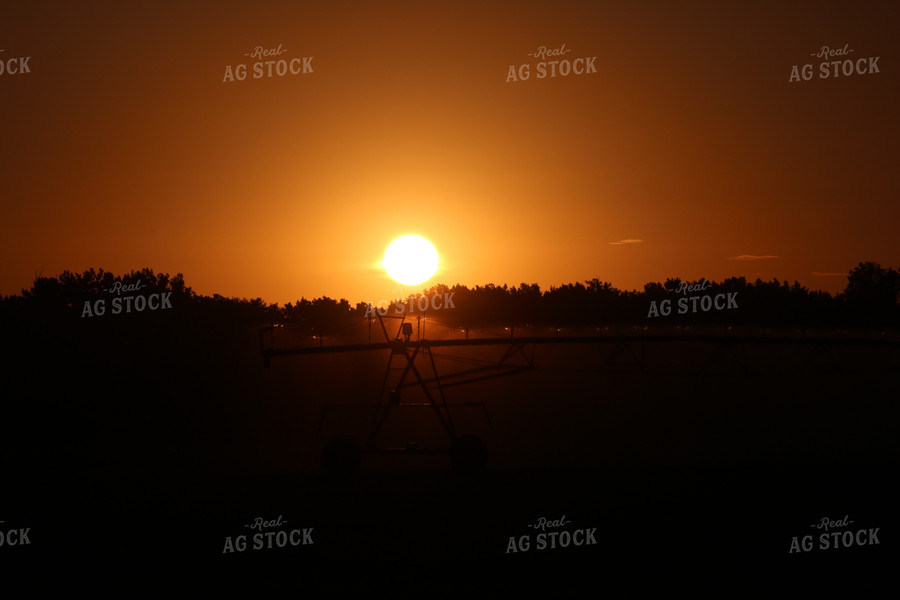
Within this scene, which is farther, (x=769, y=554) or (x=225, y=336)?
(x=225, y=336)

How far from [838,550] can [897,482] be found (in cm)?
1077

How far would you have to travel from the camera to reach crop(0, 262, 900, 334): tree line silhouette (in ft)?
354

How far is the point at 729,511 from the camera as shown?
81.9 ft

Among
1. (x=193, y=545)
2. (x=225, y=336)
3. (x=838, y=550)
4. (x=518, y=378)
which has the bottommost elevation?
(x=838, y=550)

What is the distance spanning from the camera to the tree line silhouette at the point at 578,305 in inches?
4247

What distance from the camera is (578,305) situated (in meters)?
143

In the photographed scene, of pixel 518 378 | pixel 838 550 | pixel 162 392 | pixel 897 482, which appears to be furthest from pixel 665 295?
pixel 838 550

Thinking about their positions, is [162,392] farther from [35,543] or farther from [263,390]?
[35,543]

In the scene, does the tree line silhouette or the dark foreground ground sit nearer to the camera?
the dark foreground ground

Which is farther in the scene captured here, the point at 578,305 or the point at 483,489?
the point at 578,305

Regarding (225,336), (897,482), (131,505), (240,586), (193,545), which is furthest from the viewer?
(225,336)

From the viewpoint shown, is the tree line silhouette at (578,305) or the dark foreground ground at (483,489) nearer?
the dark foreground ground at (483,489)

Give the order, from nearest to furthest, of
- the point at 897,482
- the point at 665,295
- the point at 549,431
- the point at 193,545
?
1. the point at 193,545
2. the point at 897,482
3. the point at 549,431
4. the point at 665,295

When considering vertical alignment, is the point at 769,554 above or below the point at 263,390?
below
